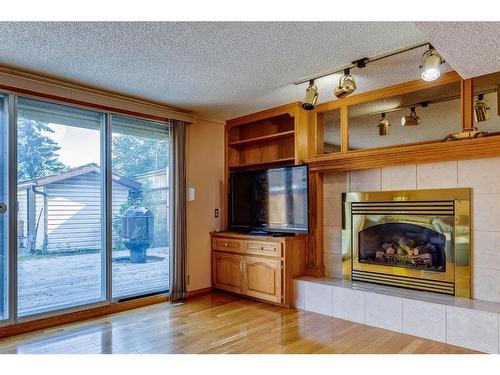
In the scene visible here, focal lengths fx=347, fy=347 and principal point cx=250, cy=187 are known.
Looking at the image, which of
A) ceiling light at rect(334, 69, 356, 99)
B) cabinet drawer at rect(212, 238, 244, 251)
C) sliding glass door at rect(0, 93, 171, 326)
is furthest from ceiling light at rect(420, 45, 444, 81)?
sliding glass door at rect(0, 93, 171, 326)

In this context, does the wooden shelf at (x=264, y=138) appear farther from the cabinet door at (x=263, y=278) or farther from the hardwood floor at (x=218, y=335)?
the hardwood floor at (x=218, y=335)

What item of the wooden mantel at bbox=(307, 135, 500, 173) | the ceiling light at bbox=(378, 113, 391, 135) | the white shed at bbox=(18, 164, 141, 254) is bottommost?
the white shed at bbox=(18, 164, 141, 254)

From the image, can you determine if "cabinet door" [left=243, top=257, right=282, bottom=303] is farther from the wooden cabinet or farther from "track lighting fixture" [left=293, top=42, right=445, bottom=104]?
"track lighting fixture" [left=293, top=42, right=445, bottom=104]

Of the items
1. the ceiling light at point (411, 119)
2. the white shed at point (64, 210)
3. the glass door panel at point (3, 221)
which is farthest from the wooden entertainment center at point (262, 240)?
the glass door panel at point (3, 221)

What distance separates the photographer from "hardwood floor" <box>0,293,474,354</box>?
267cm

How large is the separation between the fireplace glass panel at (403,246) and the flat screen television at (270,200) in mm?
692

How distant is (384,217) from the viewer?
3547mm

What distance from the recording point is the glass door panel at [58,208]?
3.16 metres

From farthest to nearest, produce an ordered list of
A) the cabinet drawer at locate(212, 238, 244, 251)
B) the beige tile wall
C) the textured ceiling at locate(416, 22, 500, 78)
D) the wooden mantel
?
the cabinet drawer at locate(212, 238, 244, 251) < the beige tile wall < the wooden mantel < the textured ceiling at locate(416, 22, 500, 78)

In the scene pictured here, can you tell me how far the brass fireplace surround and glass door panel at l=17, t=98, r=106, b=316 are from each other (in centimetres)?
270

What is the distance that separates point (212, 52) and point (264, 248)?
2.19 metres

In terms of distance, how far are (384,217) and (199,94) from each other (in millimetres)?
2284
